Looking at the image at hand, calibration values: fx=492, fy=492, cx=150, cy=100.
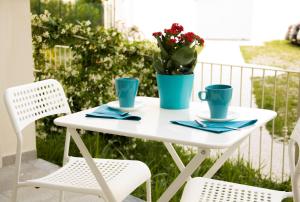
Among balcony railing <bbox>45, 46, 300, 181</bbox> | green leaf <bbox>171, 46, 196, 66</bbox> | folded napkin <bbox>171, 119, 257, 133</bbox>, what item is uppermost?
green leaf <bbox>171, 46, 196, 66</bbox>

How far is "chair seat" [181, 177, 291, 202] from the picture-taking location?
73.7 inches

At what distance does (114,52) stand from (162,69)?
203cm

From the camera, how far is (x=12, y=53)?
133 inches

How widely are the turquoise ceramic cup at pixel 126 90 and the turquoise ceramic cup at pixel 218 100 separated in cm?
31

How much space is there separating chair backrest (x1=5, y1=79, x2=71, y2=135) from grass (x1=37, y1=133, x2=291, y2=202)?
1194mm

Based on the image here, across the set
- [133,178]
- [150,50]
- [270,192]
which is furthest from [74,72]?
[270,192]

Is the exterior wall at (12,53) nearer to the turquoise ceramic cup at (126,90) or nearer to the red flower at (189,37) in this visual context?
the turquoise ceramic cup at (126,90)

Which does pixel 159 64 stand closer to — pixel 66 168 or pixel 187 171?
pixel 187 171

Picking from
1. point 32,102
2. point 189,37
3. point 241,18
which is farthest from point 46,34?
point 241,18

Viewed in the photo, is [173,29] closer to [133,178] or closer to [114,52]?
[133,178]

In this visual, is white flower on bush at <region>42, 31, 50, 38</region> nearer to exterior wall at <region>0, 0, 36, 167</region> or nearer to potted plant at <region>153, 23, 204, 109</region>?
exterior wall at <region>0, 0, 36, 167</region>

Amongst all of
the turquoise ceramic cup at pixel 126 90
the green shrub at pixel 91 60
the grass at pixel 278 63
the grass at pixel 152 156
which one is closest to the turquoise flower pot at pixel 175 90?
the turquoise ceramic cup at pixel 126 90

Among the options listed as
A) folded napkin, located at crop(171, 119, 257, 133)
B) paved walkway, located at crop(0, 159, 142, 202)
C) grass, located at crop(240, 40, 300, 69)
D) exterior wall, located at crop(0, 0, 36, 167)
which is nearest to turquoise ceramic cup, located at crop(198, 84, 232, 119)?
folded napkin, located at crop(171, 119, 257, 133)

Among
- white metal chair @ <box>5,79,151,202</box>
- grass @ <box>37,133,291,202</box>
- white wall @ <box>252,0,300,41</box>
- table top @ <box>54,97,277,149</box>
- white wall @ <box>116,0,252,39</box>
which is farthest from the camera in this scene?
white wall @ <box>252,0,300,41</box>
